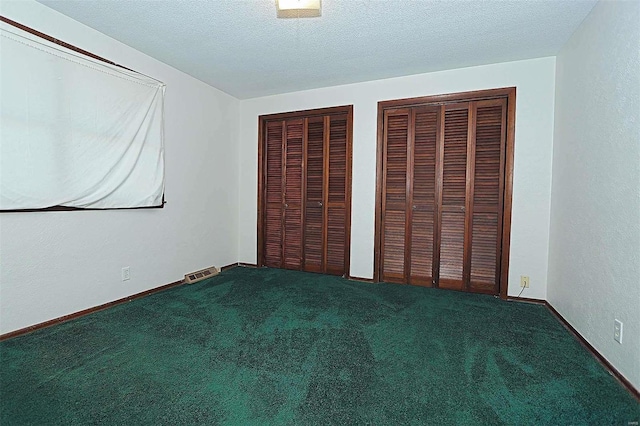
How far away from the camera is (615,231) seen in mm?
1791

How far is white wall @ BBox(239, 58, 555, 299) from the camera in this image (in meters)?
2.96

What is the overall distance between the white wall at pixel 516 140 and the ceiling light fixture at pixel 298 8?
155 centimetres

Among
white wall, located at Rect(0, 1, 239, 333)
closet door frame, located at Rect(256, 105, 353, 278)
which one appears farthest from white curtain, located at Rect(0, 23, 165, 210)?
closet door frame, located at Rect(256, 105, 353, 278)

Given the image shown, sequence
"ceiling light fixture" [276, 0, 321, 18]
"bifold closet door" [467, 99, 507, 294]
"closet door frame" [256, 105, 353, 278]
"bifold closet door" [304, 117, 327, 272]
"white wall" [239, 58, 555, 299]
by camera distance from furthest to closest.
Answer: "bifold closet door" [304, 117, 327, 272], "closet door frame" [256, 105, 353, 278], "bifold closet door" [467, 99, 507, 294], "white wall" [239, 58, 555, 299], "ceiling light fixture" [276, 0, 321, 18]

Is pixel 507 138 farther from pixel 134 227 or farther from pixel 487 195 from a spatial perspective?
pixel 134 227

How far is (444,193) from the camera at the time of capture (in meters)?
3.33

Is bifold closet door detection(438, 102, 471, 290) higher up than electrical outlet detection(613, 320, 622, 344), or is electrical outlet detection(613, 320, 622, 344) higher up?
bifold closet door detection(438, 102, 471, 290)

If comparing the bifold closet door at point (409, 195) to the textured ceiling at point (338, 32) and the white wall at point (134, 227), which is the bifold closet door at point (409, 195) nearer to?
the textured ceiling at point (338, 32)

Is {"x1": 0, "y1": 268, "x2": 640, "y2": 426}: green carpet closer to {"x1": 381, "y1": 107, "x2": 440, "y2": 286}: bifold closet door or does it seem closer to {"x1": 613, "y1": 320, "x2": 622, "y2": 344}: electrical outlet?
{"x1": 613, "y1": 320, "x2": 622, "y2": 344}: electrical outlet

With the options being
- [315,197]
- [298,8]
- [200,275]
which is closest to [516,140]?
[315,197]

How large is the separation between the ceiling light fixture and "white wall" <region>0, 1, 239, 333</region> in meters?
1.68

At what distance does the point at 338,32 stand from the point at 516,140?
2117 mm

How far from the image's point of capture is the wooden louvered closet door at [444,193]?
10.4ft

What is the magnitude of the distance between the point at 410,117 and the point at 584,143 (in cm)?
166
